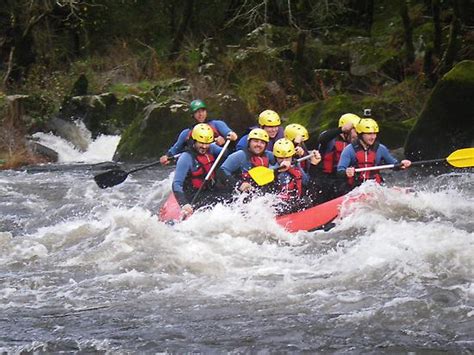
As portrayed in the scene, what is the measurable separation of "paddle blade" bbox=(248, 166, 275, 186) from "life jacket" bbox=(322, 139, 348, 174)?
1.30m

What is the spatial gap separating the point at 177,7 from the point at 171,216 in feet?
52.0

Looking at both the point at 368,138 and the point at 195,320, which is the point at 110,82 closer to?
the point at 368,138

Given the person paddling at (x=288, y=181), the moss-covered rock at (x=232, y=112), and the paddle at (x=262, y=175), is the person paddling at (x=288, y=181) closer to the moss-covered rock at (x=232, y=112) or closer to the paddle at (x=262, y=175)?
Result: the paddle at (x=262, y=175)

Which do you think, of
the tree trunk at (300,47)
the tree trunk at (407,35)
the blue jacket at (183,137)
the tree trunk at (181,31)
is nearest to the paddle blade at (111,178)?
the blue jacket at (183,137)

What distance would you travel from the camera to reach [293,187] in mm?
8312

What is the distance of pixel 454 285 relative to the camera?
5828mm

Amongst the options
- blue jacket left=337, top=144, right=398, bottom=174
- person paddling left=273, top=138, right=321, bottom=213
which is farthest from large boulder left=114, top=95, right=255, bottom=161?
person paddling left=273, top=138, right=321, bottom=213

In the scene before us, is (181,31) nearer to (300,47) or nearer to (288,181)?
(300,47)

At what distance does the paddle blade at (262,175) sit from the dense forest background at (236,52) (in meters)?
6.08

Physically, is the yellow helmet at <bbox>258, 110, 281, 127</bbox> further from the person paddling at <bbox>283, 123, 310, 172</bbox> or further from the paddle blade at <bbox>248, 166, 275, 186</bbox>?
the paddle blade at <bbox>248, 166, 275, 186</bbox>

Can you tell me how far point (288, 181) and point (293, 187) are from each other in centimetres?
9

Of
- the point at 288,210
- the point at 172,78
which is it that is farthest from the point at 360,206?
the point at 172,78

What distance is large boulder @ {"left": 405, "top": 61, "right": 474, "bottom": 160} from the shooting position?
463 inches

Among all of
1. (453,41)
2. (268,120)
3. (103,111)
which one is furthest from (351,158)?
(103,111)
